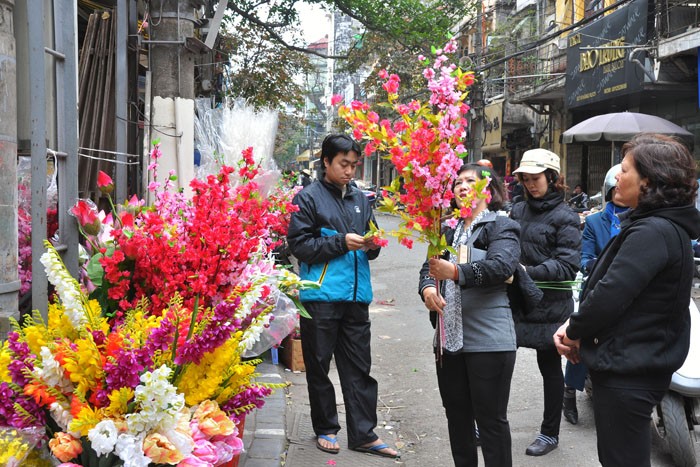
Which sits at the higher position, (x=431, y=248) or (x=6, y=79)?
(x=6, y=79)

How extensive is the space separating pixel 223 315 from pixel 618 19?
607 inches

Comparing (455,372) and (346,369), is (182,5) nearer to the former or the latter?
(346,369)

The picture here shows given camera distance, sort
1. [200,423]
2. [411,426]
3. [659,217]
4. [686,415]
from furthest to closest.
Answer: [411,426] → [686,415] → [659,217] → [200,423]

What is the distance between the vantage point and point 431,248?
10.2 feet

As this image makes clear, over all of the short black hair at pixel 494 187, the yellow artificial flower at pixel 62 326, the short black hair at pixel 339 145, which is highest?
the short black hair at pixel 339 145

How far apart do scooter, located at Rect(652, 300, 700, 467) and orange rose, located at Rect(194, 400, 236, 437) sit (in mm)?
2795

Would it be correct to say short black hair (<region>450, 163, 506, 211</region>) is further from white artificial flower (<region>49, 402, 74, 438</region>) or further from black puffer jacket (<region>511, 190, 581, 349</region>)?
white artificial flower (<region>49, 402, 74, 438</region>)

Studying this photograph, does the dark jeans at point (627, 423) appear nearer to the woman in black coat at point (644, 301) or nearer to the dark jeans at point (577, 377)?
the woman in black coat at point (644, 301)

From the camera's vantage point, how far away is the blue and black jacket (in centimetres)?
412

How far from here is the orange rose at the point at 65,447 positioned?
85.3 inches

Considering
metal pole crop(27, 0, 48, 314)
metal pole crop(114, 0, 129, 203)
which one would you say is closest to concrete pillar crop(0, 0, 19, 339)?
metal pole crop(27, 0, 48, 314)

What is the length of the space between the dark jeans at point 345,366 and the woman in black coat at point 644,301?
180cm

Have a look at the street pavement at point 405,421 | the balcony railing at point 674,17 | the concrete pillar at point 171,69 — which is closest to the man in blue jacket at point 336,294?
the street pavement at point 405,421

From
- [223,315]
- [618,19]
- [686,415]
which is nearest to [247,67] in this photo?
[618,19]
